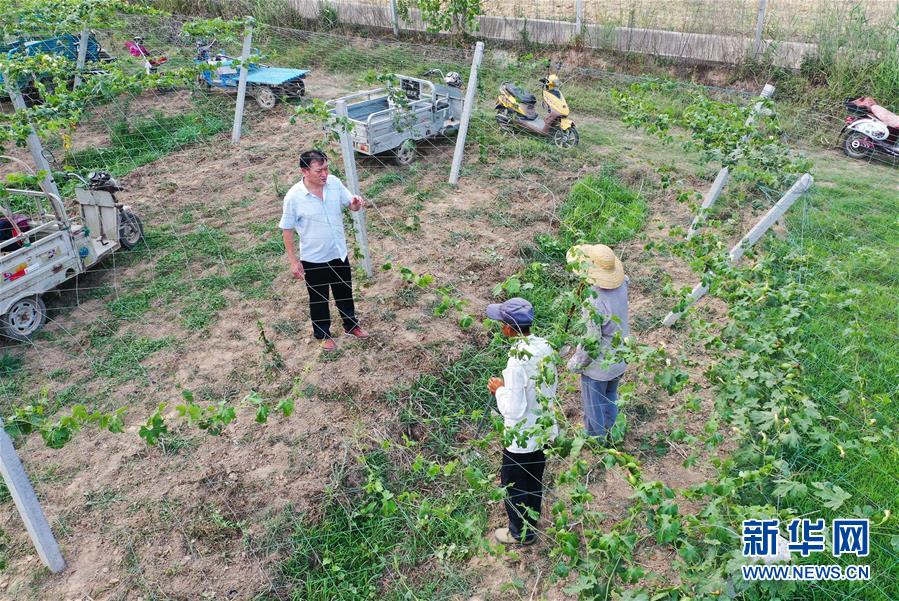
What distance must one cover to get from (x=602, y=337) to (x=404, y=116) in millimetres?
4530

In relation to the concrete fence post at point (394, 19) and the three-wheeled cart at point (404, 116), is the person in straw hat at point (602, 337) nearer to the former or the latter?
the three-wheeled cart at point (404, 116)

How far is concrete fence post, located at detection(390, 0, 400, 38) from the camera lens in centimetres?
1178

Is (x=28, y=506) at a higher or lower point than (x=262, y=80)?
lower

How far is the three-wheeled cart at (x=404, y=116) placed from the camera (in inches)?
285

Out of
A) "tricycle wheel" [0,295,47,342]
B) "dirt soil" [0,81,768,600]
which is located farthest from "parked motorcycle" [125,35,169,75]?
"tricycle wheel" [0,295,47,342]

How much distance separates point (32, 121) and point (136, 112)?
4648mm

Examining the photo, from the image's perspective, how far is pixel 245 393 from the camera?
440cm

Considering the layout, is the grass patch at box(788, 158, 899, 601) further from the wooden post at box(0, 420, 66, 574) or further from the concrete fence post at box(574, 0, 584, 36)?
the concrete fence post at box(574, 0, 584, 36)

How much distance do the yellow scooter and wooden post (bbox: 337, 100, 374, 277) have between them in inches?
140

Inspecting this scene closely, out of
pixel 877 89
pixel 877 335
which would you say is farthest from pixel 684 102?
pixel 877 335

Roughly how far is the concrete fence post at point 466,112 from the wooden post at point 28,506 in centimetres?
512

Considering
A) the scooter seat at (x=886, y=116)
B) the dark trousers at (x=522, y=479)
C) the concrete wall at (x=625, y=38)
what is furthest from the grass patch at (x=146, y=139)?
the scooter seat at (x=886, y=116)

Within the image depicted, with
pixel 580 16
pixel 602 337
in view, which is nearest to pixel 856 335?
pixel 602 337

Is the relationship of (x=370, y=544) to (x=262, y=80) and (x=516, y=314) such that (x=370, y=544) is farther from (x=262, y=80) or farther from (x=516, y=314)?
(x=262, y=80)
